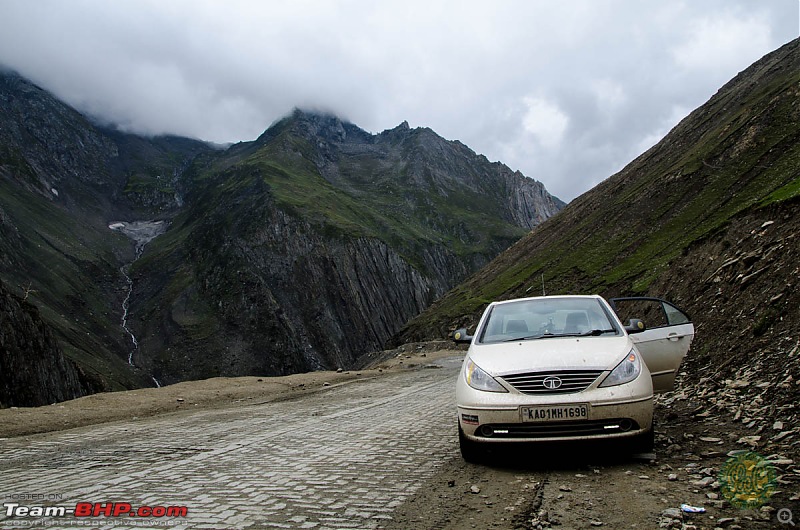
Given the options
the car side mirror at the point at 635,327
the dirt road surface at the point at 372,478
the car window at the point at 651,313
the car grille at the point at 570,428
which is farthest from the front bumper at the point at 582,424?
the car window at the point at 651,313

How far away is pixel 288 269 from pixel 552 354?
315 feet

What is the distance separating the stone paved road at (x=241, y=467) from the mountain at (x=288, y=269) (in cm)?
7290

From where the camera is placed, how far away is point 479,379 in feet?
19.2

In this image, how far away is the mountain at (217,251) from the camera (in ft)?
270

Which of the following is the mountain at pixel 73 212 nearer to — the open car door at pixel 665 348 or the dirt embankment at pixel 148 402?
the dirt embankment at pixel 148 402

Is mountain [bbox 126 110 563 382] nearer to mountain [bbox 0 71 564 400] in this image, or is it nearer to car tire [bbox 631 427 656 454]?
mountain [bbox 0 71 564 400]

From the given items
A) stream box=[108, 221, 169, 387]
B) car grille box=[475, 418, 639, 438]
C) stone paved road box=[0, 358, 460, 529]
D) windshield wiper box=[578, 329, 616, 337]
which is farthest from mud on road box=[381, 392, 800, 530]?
stream box=[108, 221, 169, 387]

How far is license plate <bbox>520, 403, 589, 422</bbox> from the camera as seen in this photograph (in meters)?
5.32

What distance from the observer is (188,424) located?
1083cm

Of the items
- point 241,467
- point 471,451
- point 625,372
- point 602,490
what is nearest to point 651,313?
point 625,372

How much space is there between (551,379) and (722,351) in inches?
251

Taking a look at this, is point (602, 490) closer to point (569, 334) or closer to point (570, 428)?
point (570, 428)

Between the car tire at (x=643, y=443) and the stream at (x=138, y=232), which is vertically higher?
the stream at (x=138, y=232)

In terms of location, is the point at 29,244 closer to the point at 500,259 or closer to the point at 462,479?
the point at 500,259
